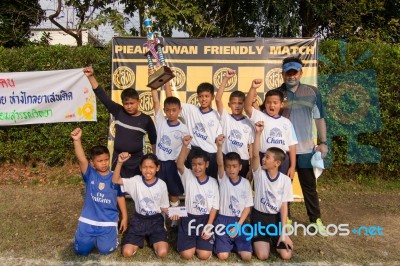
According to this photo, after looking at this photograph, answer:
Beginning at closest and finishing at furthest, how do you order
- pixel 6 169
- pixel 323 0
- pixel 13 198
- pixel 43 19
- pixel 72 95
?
pixel 13 198 < pixel 72 95 < pixel 6 169 < pixel 323 0 < pixel 43 19

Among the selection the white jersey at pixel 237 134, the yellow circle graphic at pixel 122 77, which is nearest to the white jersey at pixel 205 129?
the white jersey at pixel 237 134

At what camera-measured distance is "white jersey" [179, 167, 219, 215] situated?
3.74 m

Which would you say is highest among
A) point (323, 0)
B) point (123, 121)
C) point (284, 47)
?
point (323, 0)

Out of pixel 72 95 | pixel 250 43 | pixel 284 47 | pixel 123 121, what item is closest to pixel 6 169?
pixel 72 95

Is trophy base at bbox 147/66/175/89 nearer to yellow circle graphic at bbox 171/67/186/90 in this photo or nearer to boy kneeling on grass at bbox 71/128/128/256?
boy kneeling on grass at bbox 71/128/128/256

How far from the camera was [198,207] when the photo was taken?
376 cm

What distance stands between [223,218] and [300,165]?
1132mm

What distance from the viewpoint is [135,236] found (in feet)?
12.4

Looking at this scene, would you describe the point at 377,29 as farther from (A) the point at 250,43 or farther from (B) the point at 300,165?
(B) the point at 300,165

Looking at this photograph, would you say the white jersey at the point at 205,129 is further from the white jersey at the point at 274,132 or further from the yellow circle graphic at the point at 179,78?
the yellow circle graphic at the point at 179,78

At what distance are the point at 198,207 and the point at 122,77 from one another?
8.92ft

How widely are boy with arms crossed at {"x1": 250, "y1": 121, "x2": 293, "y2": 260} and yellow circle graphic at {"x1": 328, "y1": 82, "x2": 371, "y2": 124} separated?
2508 millimetres

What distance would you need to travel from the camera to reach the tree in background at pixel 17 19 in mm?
9195

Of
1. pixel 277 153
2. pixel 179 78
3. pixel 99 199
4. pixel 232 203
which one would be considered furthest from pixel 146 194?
pixel 179 78
